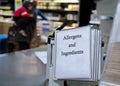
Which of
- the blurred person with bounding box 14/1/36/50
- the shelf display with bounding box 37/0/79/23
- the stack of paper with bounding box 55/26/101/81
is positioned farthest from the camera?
the shelf display with bounding box 37/0/79/23

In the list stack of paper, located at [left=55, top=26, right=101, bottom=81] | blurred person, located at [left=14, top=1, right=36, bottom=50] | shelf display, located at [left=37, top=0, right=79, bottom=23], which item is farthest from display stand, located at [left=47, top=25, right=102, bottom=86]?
shelf display, located at [left=37, top=0, right=79, bottom=23]

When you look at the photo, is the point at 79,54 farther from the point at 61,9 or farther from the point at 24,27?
the point at 61,9

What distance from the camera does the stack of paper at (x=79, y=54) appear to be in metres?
0.95

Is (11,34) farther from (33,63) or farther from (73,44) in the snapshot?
(73,44)

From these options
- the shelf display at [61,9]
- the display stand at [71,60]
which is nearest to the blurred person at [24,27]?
the shelf display at [61,9]

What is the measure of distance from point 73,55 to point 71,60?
0.02 m

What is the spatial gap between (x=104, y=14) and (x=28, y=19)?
2.11m

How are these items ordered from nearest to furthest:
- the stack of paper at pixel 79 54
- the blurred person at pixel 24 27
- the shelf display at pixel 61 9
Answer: the stack of paper at pixel 79 54
the blurred person at pixel 24 27
the shelf display at pixel 61 9

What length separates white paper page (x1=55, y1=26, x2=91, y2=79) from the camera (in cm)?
96

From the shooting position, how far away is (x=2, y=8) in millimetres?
8344

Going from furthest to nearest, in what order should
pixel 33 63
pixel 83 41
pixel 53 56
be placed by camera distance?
pixel 33 63
pixel 53 56
pixel 83 41

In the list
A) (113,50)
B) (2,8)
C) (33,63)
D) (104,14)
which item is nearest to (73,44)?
(113,50)

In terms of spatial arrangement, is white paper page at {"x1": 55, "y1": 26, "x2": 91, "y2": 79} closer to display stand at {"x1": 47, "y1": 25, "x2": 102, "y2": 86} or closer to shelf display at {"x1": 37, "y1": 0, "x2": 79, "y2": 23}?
display stand at {"x1": 47, "y1": 25, "x2": 102, "y2": 86}

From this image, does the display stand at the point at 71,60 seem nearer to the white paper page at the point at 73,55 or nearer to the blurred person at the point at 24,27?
the white paper page at the point at 73,55
